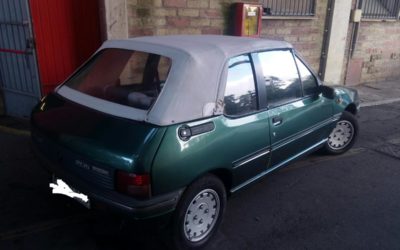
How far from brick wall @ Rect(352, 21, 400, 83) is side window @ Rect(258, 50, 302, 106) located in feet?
21.8

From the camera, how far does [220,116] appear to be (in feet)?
9.05

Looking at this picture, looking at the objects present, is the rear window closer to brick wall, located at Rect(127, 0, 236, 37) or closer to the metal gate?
the metal gate

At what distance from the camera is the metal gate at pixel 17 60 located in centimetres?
489

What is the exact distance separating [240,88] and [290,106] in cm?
77

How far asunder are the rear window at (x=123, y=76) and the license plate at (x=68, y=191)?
0.73m

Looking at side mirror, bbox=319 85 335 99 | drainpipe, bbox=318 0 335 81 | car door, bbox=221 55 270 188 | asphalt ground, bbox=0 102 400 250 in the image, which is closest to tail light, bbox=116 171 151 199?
asphalt ground, bbox=0 102 400 250

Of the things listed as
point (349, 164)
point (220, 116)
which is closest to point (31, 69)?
point (220, 116)

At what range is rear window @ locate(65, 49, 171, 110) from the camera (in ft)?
9.16

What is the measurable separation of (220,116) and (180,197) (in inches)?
27.6

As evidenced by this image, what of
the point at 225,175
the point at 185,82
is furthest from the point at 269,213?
the point at 185,82

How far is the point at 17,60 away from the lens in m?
5.21

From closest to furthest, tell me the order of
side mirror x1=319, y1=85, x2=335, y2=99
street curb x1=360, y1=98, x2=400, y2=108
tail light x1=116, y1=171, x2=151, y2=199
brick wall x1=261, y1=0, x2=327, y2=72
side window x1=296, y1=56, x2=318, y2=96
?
tail light x1=116, y1=171, x2=151, y2=199
side window x1=296, y1=56, x2=318, y2=96
side mirror x1=319, y1=85, x2=335, y2=99
brick wall x1=261, y1=0, x2=327, y2=72
street curb x1=360, y1=98, x2=400, y2=108

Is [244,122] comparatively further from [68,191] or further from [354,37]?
[354,37]

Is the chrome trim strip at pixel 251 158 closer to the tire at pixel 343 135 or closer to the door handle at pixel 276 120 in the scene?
the door handle at pixel 276 120
